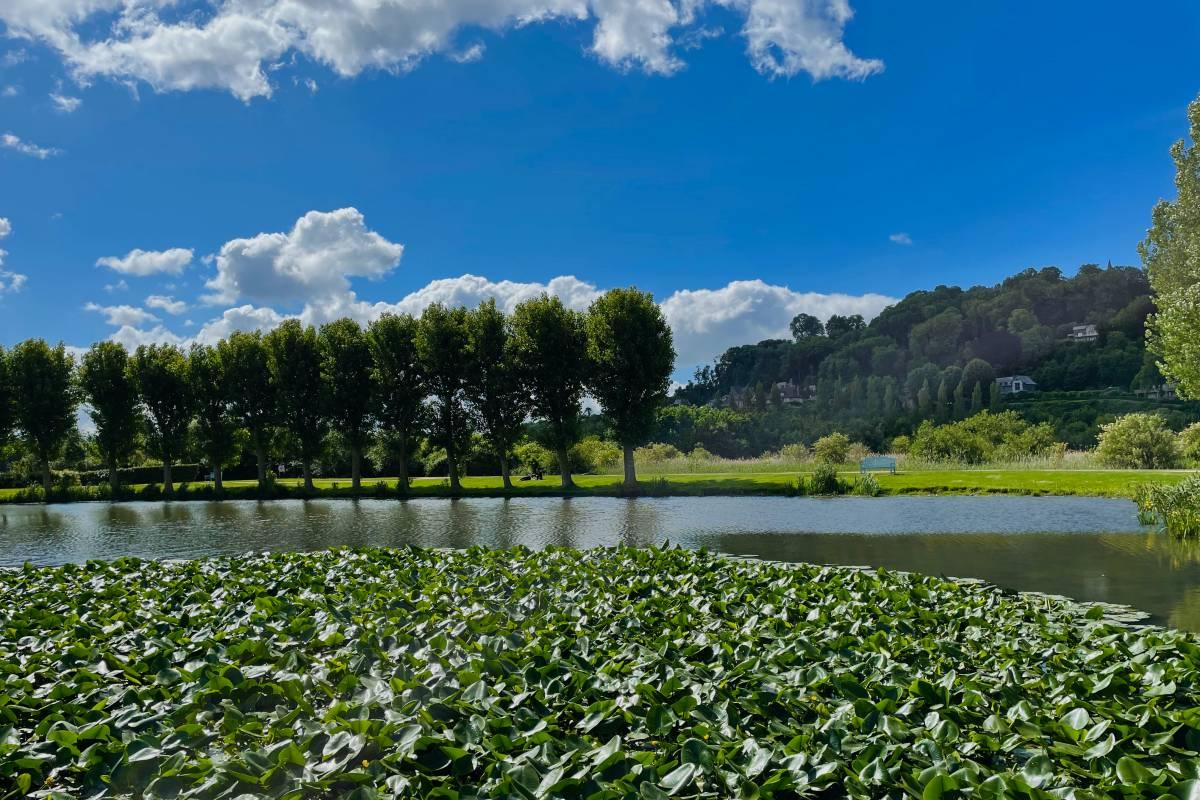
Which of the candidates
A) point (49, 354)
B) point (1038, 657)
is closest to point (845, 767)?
point (1038, 657)

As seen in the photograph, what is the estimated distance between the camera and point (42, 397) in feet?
137

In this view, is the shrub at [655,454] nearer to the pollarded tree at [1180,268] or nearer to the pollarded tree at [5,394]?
the pollarded tree at [1180,268]

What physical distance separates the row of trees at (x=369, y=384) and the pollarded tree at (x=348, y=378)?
0.07m

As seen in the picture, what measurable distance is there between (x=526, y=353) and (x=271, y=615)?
29.8 metres

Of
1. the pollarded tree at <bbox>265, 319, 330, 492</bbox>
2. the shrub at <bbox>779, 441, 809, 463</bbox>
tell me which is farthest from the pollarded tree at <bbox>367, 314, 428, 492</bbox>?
the shrub at <bbox>779, 441, 809, 463</bbox>

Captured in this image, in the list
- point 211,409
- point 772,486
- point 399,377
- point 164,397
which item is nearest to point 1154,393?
point 772,486

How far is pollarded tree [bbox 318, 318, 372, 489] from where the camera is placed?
129ft

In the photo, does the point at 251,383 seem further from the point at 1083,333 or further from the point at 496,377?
the point at 1083,333

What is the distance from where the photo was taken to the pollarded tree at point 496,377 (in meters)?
36.4

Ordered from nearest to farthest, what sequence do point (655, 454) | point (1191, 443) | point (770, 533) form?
point (770, 533)
point (1191, 443)
point (655, 454)

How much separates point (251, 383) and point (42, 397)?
1254 centimetres

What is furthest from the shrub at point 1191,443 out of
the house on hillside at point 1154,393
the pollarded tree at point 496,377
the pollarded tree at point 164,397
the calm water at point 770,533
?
the pollarded tree at point 164,397

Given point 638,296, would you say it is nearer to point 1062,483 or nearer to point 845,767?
point 1062,483

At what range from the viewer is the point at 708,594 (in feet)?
25.4
